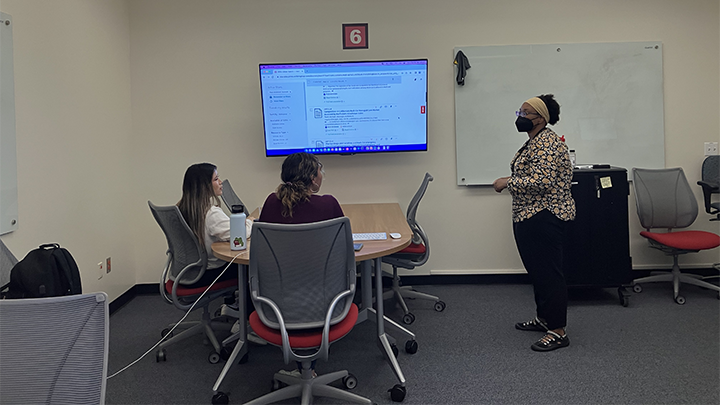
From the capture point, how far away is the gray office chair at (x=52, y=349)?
1.04m

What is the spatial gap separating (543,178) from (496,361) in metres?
1.03

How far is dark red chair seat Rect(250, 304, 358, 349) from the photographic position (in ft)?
5.77

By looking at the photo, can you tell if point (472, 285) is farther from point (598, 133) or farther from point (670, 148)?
point (670, 148)

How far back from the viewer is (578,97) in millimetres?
3725

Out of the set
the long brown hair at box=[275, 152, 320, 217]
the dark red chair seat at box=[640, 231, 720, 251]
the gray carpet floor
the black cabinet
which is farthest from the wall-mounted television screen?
the dark red chair seat at box=[640, 231, 720, 251]

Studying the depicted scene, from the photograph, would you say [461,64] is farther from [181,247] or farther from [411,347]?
[181,247]

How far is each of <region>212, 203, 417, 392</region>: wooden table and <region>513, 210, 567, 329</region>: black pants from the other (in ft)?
2.29

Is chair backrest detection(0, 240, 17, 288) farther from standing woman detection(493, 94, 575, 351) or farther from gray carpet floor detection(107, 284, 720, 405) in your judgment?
standing woman detection(493, 94, 575, 351)

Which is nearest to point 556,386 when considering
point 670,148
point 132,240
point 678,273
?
point 678,273

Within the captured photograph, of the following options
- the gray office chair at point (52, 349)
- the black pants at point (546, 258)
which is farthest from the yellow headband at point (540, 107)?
the gray office chair at point (52, 349)

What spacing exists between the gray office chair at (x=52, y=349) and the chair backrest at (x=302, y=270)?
2.31ft

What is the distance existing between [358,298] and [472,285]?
101cm

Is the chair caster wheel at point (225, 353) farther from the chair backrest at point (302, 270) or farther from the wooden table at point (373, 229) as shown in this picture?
the chair backrest at point (302, 270)

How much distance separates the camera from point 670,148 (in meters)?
3.76
